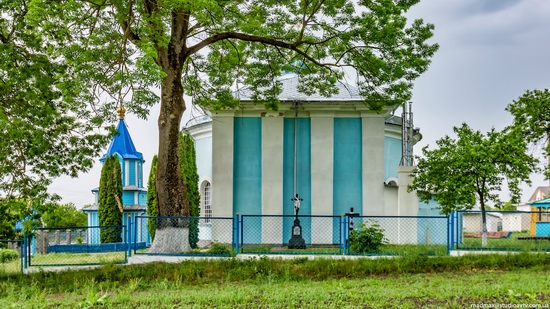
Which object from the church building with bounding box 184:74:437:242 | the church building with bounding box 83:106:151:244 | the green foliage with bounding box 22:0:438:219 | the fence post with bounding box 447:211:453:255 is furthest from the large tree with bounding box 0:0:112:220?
the church building with bounding box 83:106:151:244

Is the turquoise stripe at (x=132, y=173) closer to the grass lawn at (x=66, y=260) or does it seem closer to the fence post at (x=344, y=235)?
the grass lawn at (x=66, y=260)

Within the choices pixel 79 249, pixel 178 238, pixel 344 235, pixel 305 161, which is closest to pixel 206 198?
pixel 305 161

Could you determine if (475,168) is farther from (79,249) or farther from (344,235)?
(79,249)

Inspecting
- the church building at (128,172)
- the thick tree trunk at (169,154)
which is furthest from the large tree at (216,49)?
the church building at (128,172)

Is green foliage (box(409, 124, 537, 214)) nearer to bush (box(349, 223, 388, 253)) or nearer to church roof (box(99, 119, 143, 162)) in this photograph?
bush (box(349, 223, 388, 253))

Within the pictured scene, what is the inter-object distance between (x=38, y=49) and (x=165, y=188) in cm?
508

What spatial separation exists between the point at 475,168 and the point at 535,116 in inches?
275

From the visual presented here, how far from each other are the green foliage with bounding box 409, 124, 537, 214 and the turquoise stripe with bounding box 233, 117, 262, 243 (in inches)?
243

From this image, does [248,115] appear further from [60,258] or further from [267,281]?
[267,281]

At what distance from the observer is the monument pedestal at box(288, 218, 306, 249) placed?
1658 cm

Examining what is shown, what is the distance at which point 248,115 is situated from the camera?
19.1 meters

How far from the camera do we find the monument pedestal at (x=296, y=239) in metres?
16.6

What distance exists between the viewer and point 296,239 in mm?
16734

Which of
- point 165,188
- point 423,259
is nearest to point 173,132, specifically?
point 165,188
